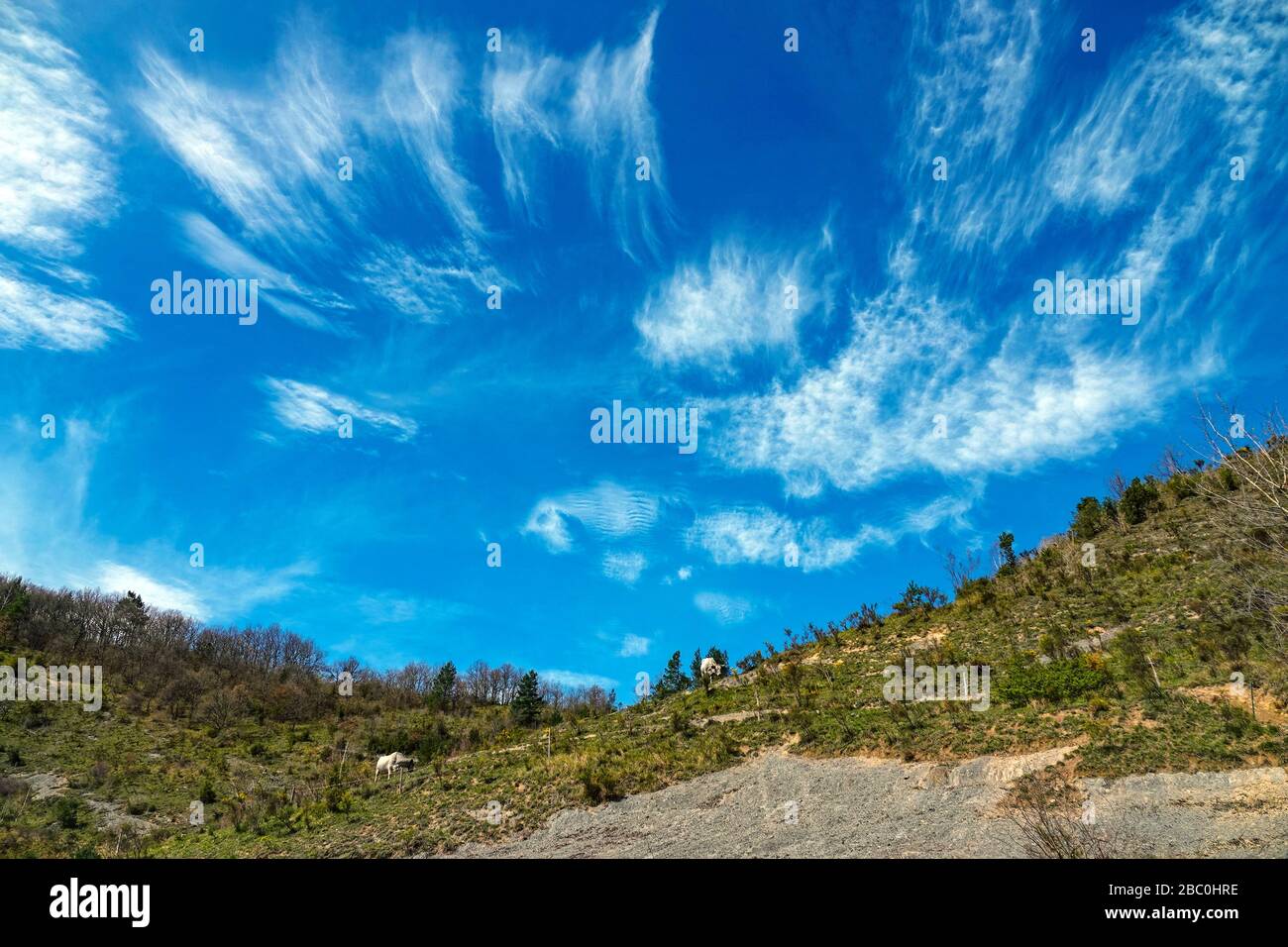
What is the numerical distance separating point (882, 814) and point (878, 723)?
286 inches

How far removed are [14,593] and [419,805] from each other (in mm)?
100077

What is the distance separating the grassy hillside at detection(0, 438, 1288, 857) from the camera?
63.0 ft

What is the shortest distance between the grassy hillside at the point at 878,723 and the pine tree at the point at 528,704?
9679 mm

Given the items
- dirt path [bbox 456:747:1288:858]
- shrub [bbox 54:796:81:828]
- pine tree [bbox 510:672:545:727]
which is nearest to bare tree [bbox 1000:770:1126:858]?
dirt path [bbox 456:747:1288:858]

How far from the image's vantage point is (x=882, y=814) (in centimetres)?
1778

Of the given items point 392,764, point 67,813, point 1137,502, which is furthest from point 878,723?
point 67,813

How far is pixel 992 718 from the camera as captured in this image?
878 inches

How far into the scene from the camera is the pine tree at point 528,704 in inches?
2484

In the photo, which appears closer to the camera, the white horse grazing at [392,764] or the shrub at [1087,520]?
the white horse grazing at [392,764]

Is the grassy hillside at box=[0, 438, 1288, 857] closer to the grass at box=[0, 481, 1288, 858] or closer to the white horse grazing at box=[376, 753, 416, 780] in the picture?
the grass at box=[0, 481, 1288, 858]

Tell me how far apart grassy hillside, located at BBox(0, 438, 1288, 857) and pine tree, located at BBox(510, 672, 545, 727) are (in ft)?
31.8

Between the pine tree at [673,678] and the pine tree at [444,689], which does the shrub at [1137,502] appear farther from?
the pine tree at [444,689]

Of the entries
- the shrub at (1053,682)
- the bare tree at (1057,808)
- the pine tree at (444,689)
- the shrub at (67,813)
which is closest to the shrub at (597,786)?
the bare tree at (1057,808)
